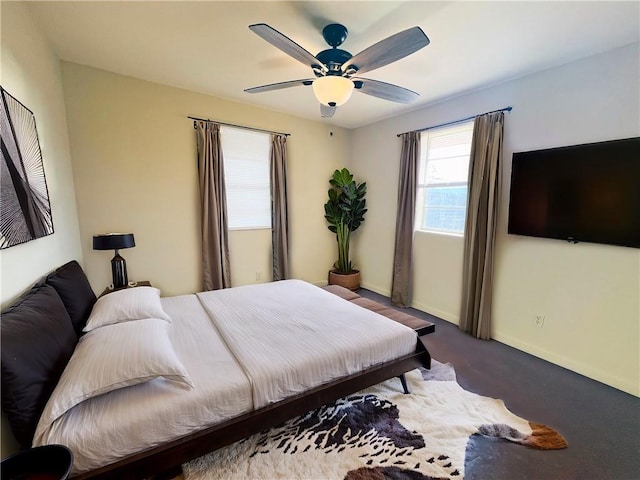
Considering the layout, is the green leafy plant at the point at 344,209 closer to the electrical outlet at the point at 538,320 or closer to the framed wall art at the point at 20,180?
the electrical outlet at the point at 538,320

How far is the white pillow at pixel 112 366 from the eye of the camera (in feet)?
3.72

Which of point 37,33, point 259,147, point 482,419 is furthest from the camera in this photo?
point 259,147

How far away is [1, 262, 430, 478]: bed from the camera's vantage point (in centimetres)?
113

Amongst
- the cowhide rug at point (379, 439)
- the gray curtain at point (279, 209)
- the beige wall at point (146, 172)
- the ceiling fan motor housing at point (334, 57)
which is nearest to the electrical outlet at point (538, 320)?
the cowhide rug at point (379, 439)

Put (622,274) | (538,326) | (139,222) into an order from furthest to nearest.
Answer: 1. (139,222)
2. (538,326)
3. (622,274)

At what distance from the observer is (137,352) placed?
1.34m

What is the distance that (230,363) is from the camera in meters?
1.58

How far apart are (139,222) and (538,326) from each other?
14.5 feet

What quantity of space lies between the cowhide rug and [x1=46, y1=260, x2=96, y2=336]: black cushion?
1206 mm

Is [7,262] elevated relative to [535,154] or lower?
lower

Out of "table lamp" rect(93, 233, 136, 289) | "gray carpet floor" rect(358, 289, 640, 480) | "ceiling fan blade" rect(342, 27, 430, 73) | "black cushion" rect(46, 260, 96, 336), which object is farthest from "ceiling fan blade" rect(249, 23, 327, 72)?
"gray carpet floor" rect(358, 289, 640, 480)

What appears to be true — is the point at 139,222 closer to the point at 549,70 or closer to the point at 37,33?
the point at 37,33

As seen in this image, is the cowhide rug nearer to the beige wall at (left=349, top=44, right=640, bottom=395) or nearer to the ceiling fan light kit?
the beige wall at (left=349, top=44, right=640, bottom=395)

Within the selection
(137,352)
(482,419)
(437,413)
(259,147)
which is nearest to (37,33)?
(259,147)
